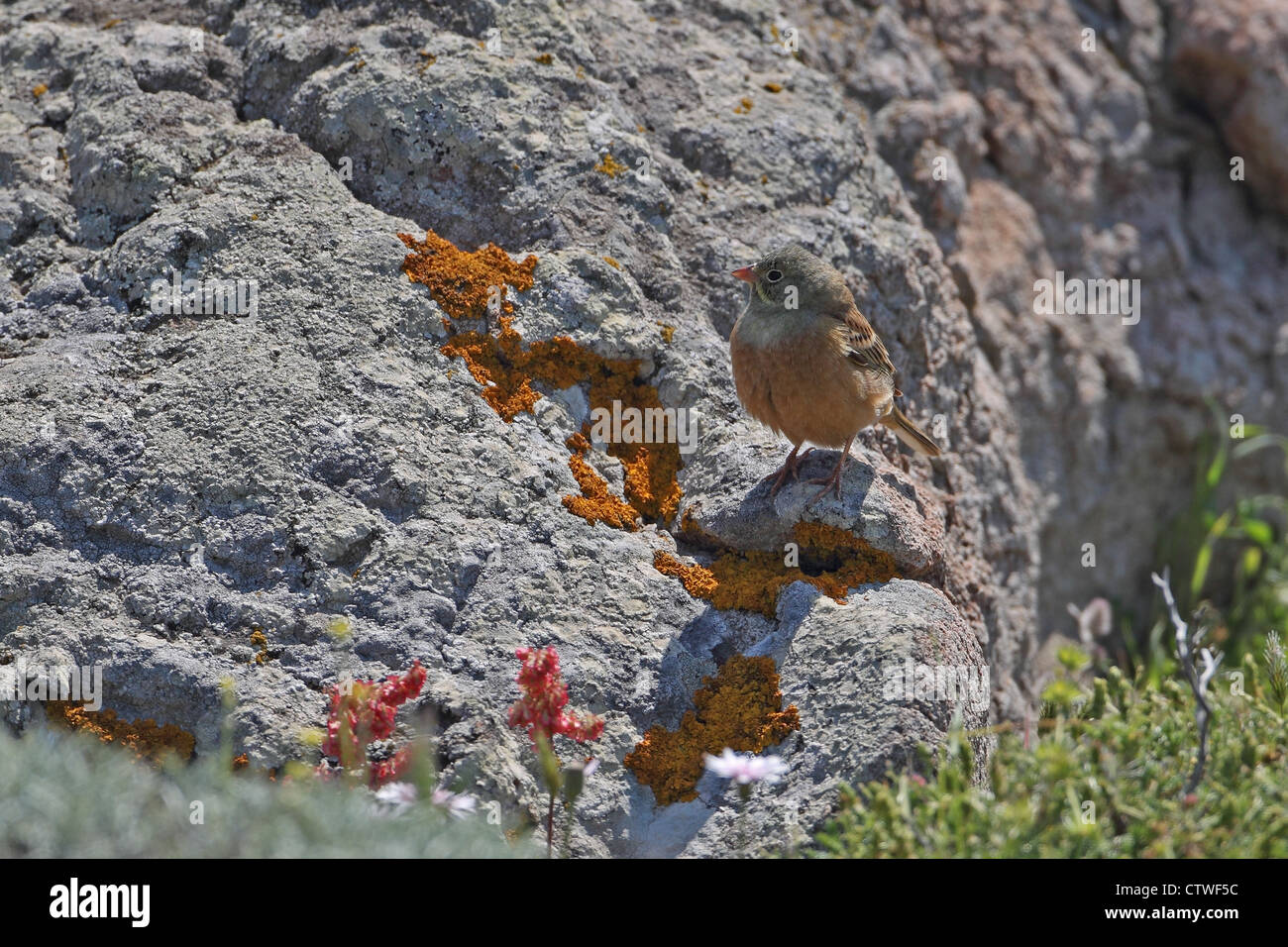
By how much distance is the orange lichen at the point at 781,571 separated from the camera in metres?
4.76

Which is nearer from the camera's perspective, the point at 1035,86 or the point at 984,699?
the point at 984,699

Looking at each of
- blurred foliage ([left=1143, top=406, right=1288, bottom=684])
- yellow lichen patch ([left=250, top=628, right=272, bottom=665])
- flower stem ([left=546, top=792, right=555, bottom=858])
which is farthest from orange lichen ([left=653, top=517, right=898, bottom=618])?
blurred foliage ([left=1143, top=406, right=1288, bottom=684])

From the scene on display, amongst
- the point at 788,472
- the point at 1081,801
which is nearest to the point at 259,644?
the point at 788,472

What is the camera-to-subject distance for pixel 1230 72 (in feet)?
27.3

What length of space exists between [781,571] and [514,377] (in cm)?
137

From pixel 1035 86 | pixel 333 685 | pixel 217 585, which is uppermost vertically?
pixel 1035 86

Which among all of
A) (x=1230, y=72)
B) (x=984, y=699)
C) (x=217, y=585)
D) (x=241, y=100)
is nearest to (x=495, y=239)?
(x=241, y=100)

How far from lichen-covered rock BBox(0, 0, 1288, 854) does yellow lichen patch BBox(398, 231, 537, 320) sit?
0.06 m

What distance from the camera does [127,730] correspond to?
404 cm

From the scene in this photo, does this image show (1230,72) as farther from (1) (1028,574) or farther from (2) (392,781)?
(2) (392,781)

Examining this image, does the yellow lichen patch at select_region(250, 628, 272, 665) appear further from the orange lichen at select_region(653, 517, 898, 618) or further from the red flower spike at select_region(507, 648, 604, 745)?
the orange lichen at select_region(653, 517, 898, 618)

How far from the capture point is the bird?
5.00 m

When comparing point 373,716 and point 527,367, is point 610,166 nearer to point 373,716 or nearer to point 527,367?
point 527,367
